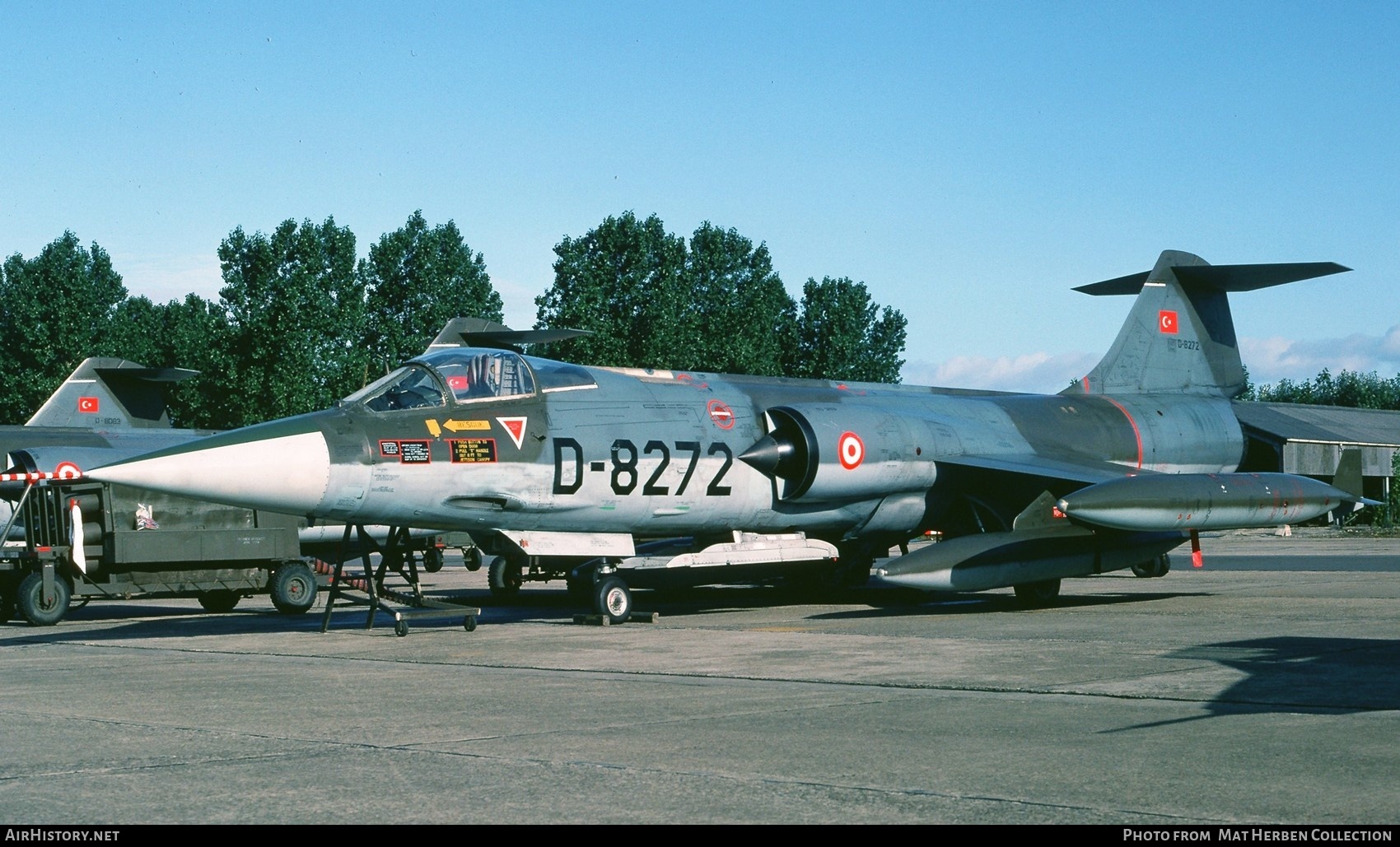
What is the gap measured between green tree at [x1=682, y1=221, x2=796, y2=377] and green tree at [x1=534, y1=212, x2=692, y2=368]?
1.03m

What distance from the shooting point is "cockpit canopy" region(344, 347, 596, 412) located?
13.6m

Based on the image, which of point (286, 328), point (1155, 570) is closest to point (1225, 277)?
point (1155, 570)

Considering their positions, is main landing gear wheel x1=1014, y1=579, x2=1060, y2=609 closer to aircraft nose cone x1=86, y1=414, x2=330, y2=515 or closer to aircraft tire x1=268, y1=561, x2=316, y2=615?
aircraft nose cone x1=86, y1=414, x2=330, y2=515

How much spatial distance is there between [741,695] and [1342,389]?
116 m

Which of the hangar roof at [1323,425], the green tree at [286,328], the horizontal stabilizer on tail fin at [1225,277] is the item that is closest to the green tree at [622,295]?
the green tree at [286,328]

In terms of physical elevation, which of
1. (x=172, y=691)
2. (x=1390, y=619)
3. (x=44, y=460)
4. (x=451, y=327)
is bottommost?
(x=1390, y=619)

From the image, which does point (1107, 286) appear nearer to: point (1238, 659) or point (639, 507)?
point (639, 507)

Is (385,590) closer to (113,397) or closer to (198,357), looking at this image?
(113,397)

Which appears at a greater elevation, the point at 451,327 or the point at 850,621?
the point at 451,327

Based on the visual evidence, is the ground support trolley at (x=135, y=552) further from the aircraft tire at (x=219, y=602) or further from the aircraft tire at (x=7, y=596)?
the aircraft tire at (x=219, y=602)

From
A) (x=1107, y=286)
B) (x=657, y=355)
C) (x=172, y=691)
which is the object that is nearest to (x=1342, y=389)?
(x=657, y=355)

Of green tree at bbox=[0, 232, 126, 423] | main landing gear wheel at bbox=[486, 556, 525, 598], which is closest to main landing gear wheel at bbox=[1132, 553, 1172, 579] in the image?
main landing gear wheel at bbox=[486, 556, 525, 598]
